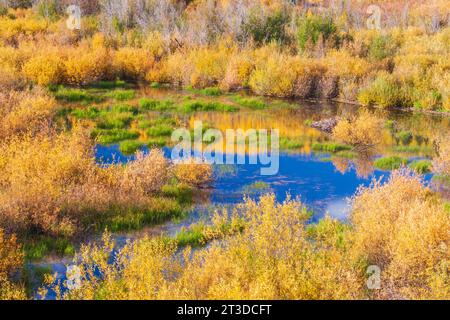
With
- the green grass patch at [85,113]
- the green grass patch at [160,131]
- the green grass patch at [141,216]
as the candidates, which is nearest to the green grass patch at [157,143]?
the green grass patch at [160,131]

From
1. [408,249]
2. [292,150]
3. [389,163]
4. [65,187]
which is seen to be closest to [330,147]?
[292,150]

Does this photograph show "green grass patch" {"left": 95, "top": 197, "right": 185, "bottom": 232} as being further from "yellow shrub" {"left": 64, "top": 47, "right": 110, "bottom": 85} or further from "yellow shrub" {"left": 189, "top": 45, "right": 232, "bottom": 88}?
"yellow shrub" {"left": 64, "top": 47, "right": 110, "bottom": 85}

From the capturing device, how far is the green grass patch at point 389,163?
45.8 feet

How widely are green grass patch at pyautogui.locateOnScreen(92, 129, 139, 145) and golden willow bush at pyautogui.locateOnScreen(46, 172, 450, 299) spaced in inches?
275

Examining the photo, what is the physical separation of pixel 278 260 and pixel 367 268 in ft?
4.82

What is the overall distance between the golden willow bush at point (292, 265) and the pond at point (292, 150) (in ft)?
5.49

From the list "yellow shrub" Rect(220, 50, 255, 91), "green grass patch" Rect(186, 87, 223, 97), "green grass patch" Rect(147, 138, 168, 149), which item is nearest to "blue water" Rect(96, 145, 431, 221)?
"green grass patch" Rect(147, 138, 168, 149)

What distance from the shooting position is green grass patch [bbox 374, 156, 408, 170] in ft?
45.8

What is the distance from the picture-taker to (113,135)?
53.4ft

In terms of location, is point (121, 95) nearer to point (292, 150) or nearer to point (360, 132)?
point (292, 150)
